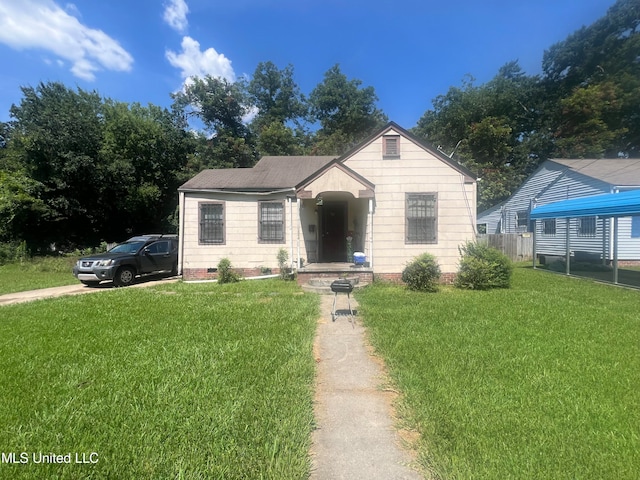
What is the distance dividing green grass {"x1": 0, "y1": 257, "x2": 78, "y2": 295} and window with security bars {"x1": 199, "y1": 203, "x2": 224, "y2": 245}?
579cm

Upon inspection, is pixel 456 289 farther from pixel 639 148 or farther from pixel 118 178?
pixel 639 148

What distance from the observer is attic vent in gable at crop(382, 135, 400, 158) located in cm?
1052

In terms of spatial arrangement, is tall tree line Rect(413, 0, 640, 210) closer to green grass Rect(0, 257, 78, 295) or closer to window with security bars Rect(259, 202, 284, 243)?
window with security bars Rect(259, 202, 284, 243)

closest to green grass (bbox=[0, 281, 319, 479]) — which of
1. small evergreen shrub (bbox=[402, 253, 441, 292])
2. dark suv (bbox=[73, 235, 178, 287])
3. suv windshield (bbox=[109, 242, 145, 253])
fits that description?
small evergreen shrub (bbox=[402, 253, 441, 292])

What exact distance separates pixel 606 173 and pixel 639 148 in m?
20.6

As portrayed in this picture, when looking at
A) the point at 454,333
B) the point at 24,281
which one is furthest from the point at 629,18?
the point at 24,281

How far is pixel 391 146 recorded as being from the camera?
10.6 m

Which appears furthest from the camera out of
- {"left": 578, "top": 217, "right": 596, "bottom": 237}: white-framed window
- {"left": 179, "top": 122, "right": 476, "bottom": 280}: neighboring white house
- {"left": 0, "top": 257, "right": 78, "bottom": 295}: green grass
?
{"left": 578, "top": 217, "right": 596, "bottom": 237}: white-framed window

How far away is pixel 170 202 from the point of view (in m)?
28.7

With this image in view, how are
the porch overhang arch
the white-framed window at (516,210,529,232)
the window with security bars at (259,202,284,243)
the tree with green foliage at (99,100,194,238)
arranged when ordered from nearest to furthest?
1. the porch overhang arch
2. the window with security bars at (259,202,284,243)
3. the white-framed window at (516,210,529,232)
4. the tree with green foliage at (99,100,194,238)

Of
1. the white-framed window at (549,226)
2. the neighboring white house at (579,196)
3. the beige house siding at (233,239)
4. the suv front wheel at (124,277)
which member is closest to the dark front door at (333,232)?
the beige house siding at (233,239)

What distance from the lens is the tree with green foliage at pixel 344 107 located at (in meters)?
34.0
